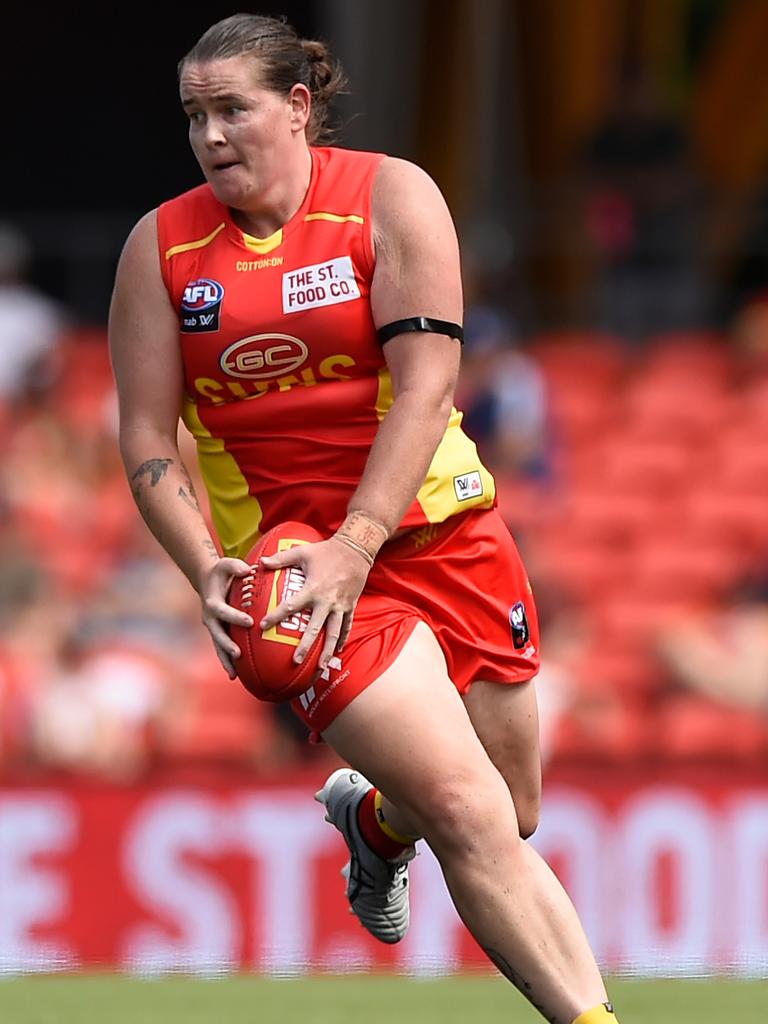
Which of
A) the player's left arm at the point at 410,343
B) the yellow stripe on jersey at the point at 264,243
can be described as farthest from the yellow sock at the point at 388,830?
the yellow stripe on jersey at the point at 264,243

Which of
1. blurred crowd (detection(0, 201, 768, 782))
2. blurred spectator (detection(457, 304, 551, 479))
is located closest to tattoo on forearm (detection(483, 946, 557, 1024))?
blurred crowd (detection(0, 201, 768, 782))

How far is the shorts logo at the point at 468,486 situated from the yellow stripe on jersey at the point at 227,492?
0.46 metres

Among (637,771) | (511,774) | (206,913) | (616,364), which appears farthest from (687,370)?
(511,774)

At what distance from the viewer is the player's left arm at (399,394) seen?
14.9ft

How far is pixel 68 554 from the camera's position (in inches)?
472

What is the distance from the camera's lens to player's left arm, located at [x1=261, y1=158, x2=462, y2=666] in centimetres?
455

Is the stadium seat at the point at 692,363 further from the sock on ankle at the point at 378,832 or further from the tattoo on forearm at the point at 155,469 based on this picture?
the tattoo on forearm at the point at 155,469

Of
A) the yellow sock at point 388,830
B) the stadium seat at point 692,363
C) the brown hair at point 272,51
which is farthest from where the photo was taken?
the stadium seat at point 692,363

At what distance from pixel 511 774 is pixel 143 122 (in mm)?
11968

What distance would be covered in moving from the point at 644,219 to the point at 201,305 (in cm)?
935

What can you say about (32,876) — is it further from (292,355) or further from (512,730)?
(292,355)

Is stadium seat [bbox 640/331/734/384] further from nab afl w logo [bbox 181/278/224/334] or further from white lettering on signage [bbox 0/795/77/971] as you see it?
nab afl w logo [bbox 181/278/224/334]

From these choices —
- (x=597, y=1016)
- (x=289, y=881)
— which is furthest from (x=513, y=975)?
(x=289, y=881)

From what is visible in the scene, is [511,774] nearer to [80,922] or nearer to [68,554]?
[80,922]
